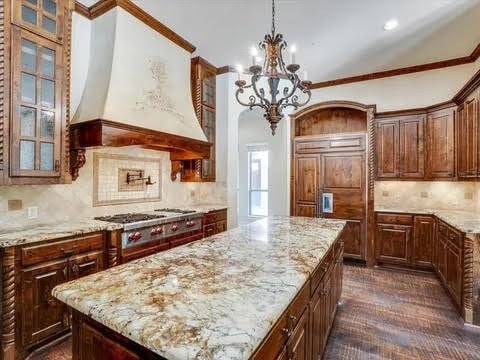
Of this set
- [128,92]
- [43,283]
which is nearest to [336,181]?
[128,92]

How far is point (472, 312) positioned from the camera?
8.38ft

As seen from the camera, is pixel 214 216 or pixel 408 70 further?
pixel 408 70

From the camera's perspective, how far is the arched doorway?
14.2 ft

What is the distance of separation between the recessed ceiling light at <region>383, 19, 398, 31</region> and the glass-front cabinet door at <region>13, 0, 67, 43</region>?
134 inches

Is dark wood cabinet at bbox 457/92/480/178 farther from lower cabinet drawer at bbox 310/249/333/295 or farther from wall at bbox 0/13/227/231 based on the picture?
wall at bbox 0/13/227/231

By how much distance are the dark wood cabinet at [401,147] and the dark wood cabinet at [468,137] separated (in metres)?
0.52

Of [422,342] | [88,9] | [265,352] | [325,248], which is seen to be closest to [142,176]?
[88,9]

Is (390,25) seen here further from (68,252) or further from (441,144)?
(68,252)

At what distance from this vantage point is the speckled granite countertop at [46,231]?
1.99m

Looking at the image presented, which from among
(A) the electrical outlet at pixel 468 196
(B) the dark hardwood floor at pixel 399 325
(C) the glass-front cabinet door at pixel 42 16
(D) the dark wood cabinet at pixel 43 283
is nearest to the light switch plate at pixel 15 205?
(D) the dark wood cabinet at pixel 43 283

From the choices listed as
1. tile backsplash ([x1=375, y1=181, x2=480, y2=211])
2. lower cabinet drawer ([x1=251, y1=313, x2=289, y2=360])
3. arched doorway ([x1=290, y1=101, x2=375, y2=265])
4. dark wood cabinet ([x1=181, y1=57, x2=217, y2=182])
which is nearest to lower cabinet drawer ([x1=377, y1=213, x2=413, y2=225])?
arched doorway ([x1=290, y1=101, x2=375, y2=265])

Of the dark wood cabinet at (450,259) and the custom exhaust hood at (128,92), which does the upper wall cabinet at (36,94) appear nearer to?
the custom exhaust hood at (128,92)

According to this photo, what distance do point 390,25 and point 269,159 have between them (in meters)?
4.02

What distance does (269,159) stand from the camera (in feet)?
22.5
